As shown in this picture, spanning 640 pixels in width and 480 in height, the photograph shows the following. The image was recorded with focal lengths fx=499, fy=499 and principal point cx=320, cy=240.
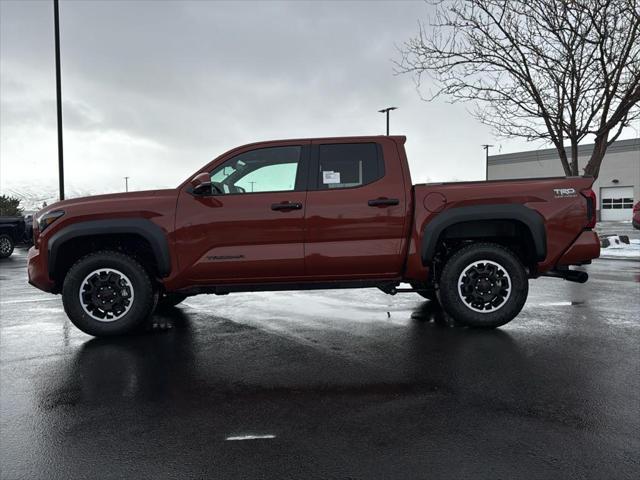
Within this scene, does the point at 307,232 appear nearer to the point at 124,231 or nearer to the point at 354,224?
the point at 354,224

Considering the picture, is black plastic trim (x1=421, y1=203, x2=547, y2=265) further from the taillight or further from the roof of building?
the roof of building

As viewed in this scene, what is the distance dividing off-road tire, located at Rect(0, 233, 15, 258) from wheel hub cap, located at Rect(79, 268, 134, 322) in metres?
12.8

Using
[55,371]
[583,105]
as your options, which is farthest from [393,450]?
[583,105]

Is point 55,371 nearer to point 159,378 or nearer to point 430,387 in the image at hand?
point 159,378

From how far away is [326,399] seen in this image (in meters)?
3.40

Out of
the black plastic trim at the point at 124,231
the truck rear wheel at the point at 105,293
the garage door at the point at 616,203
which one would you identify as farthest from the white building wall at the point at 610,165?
the truck rear wheel at the point at 105,293

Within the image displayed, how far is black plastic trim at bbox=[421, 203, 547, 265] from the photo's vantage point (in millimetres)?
5133

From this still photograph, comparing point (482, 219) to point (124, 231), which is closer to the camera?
point (124, 231)

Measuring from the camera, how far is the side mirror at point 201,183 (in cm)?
490

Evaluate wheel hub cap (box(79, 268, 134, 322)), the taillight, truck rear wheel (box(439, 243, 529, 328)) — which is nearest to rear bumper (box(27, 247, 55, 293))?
wheel hub cap (box(79, 268, 134, 322))

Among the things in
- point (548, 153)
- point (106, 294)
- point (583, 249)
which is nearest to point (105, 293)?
point (106, 294)

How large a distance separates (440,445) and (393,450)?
267 mm

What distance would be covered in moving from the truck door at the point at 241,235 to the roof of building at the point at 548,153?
1734 inches

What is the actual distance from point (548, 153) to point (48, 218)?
57857 mm
